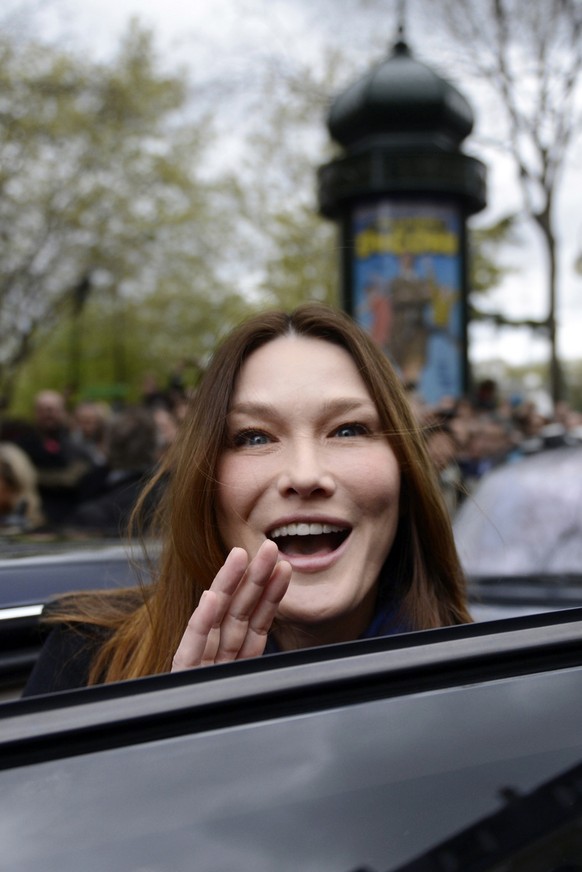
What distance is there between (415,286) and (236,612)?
9529mm

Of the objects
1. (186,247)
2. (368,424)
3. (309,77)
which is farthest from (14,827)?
(186,247)

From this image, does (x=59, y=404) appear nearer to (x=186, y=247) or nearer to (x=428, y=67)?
(x=428, y=67)

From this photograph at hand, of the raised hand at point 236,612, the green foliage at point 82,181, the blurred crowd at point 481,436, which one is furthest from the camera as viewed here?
the green foliage at point 82,181

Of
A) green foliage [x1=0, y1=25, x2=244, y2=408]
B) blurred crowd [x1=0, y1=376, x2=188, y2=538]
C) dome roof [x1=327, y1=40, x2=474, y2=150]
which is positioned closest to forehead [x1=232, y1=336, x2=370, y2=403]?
blurred crowd [x1=0, y1=376, x2=188, y2=538]

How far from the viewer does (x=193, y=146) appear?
71.2 feet

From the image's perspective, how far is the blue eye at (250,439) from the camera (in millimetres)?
1676

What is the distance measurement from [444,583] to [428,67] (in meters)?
9.21

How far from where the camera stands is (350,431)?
170 cm

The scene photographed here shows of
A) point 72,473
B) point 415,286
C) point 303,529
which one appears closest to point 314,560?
point 303,529

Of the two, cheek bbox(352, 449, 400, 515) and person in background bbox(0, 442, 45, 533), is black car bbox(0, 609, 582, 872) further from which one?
person in background bbox(0, 442, 45, 533)

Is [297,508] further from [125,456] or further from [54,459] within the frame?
[54,459]

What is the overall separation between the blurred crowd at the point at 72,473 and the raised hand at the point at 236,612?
1999 mm

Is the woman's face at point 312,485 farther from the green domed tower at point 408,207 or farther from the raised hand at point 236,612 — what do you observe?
the green domed tower at point 408,207

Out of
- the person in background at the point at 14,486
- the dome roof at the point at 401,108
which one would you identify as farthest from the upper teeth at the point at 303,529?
the dome roof at the point at 401,108
